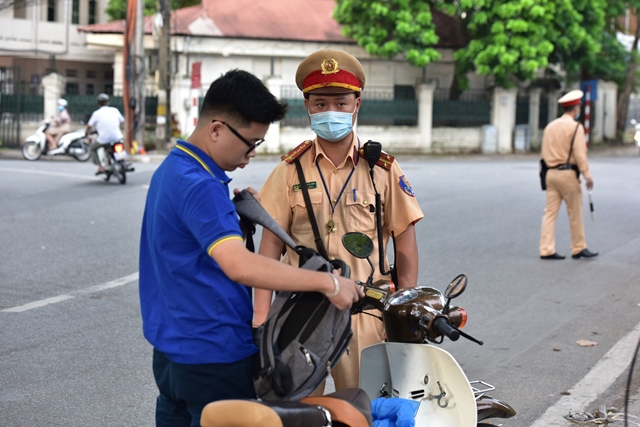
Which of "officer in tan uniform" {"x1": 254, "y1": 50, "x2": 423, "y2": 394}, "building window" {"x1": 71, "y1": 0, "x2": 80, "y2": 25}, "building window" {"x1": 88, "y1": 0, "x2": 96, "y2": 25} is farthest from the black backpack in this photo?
"building window" {"x1": 88, "y1": 0, "x2": 96, "y2": 25}

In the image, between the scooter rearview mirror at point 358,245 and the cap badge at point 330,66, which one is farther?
the cap badge at point 330,66

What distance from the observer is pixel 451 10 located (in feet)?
97.3

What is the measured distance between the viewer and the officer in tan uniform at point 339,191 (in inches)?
136

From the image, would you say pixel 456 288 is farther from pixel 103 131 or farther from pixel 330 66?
pixel 103 131

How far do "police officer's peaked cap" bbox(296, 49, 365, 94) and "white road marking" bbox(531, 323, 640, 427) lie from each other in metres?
2.32

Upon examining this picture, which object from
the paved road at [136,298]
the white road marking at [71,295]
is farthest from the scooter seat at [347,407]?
the white road marking at [71,295]

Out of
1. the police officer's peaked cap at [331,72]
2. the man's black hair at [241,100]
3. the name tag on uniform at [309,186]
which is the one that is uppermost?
the police officer's peaked cap at [331,72]

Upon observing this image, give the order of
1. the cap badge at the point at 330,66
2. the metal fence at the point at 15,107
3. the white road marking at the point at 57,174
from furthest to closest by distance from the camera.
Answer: the metal fence at the point at 15,107
the white road marking at the point at 57,174
the cap badge at the point at 330,66

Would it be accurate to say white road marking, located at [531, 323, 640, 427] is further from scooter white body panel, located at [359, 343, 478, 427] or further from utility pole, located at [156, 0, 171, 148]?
utility pole, located at [156, 0, 171, 148]

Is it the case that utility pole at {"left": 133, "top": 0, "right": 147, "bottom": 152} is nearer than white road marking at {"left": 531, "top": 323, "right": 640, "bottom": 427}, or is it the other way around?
white road marking at {"left": 531, "top": 323, "right": 640, "bottom": 427}

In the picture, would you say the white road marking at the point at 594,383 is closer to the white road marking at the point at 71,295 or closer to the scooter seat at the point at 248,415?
the scooter seat at the point at 248,415

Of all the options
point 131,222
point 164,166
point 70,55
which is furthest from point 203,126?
point 70,55

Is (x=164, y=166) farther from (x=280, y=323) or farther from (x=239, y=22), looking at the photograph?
(x=239, y=22)

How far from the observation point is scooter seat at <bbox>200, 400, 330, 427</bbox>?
8.11ft
